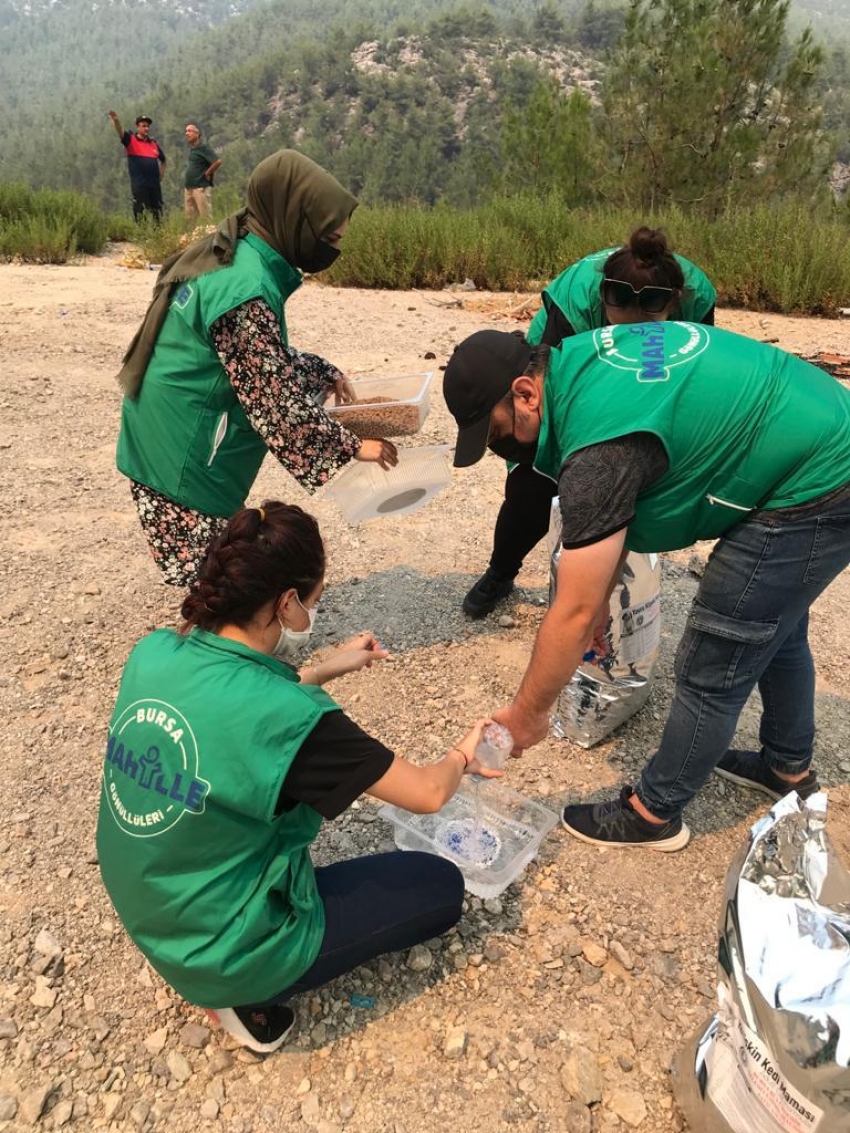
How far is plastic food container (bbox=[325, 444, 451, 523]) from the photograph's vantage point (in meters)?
2.69

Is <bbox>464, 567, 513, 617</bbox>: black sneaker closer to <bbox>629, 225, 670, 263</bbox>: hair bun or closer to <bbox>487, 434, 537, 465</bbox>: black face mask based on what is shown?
<bbox>629, 225, 670, 263</bbox>: hair bun

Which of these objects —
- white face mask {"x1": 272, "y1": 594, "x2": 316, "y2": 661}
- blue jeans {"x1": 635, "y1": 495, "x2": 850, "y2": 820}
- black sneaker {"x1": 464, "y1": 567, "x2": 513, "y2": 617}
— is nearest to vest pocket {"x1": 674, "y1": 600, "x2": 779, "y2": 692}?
blue jeans {"x1": 635, "y1": 495, "x2": 850, "y2": 820}

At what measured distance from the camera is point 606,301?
2.47 meters

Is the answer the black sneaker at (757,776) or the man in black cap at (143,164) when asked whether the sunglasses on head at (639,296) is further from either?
the man in black cap at (143,164)

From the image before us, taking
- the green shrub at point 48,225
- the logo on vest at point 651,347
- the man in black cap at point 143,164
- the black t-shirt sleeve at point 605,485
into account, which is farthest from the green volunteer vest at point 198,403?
the man in black cap at point 143,164

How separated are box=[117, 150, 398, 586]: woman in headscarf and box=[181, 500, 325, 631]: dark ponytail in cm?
85

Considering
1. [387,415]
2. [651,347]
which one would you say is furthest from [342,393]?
[651,347]

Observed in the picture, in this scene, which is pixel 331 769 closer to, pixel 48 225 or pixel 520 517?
pixel 520 517

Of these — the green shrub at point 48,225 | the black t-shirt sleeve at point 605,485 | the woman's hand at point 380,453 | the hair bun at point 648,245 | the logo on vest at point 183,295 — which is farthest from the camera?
the green shrub at point 48,225

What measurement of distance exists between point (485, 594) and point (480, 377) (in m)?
1.67

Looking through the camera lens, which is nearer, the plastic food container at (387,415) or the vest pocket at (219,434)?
the vest pocket at (219,434)

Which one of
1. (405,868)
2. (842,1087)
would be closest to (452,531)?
(405,868)

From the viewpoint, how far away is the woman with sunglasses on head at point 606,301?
2.36m

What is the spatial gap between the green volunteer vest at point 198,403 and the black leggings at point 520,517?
955mm
